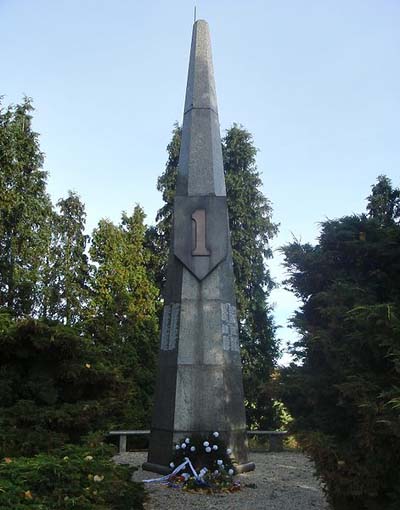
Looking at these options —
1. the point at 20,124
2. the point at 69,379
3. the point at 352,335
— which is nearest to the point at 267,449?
the point at 69,379

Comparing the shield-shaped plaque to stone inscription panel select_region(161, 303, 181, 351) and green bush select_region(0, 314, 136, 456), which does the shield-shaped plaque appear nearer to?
stone inscription panel select_region(161, 303, 181, 351)

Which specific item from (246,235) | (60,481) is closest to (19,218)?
(246,235)

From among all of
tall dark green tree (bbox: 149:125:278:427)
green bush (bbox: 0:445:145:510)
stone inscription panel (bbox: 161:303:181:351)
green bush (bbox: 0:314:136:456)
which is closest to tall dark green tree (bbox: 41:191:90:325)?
tall dark green tree (bbox: 149:125:278:427)

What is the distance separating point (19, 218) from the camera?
15914mm

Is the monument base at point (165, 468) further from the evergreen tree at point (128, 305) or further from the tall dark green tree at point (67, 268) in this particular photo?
the tall dark green tree at point (67, 268)

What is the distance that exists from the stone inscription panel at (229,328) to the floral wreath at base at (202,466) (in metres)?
1.51

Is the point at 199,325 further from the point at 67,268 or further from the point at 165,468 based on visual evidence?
the point at 67,268

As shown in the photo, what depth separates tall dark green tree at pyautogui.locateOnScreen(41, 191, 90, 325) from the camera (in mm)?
18172

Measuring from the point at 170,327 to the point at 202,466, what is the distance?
7.67ft

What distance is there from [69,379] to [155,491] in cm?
256

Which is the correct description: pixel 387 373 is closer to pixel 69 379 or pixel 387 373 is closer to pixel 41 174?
pixel 69 379

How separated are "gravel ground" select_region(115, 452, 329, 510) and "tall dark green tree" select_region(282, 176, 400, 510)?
4.79ft

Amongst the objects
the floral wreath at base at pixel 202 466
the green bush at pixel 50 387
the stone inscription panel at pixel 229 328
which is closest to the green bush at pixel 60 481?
the green bush at pixel 50 387

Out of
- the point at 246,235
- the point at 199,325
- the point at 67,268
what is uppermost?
the point at 246,235
